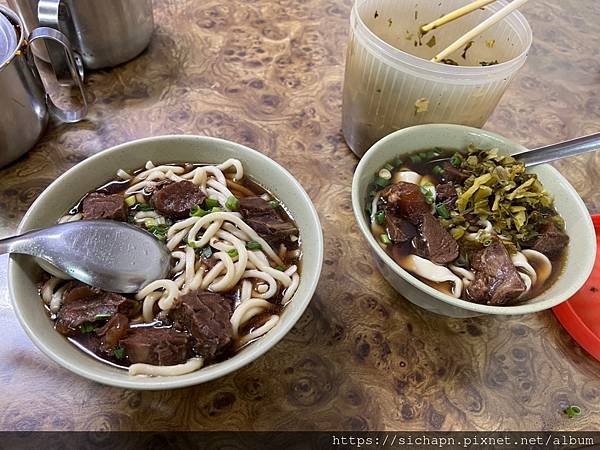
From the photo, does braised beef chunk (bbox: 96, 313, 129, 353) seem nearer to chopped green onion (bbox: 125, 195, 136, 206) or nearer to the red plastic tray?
chopped green onion (bbox: 125, 195, 136, 206)

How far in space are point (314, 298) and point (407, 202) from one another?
0.46m

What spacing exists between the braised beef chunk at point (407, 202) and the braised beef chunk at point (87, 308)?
90cm

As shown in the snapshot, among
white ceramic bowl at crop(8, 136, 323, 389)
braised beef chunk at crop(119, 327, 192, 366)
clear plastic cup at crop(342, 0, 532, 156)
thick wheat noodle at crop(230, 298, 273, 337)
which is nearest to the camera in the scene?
white ceramic bowl at crop(8, 136, 323, 389)

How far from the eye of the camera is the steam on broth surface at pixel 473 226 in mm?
1512

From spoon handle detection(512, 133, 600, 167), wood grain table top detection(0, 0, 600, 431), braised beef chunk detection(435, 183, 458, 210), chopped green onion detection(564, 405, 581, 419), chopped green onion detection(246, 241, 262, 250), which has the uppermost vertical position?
spoon handle detection(512, 133, 600, 167)

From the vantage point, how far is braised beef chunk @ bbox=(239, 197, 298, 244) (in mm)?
1522

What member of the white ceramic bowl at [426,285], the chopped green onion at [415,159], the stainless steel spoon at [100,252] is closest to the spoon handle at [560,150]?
the white ceramic bowl at [426,285]

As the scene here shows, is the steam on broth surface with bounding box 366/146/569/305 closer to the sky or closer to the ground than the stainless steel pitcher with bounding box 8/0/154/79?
closer to the ground

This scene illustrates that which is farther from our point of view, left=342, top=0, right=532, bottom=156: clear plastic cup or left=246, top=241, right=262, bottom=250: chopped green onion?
Result: left=342, top=0, right=532, bottom=156: clear plastic cup

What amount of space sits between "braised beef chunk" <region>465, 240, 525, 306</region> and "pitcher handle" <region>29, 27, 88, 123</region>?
5.51 ft

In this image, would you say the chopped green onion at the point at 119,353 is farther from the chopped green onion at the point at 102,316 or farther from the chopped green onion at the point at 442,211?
the chopped green onion at the point at 442,211

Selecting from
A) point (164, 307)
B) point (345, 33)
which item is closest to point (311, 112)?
point (345, 33)

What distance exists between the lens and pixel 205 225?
59.7 inches

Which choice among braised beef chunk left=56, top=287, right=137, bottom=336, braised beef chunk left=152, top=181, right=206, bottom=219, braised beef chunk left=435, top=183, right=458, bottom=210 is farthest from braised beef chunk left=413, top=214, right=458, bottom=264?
braised beef chunk left=56, top=287, right=137, bottom=336
